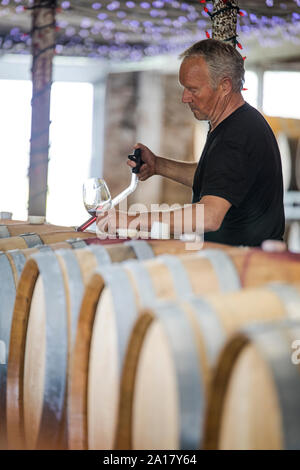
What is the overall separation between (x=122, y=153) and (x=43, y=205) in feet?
19.6

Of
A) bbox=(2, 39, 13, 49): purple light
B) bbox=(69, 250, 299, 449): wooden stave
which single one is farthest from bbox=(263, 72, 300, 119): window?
bbox=(69, 250, 299, 449): wooden stave

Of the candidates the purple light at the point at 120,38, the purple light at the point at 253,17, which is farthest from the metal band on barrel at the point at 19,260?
the purple light at the point at 120,38

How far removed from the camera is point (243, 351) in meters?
0.97

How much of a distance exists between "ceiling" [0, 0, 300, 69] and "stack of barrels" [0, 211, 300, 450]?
522cm

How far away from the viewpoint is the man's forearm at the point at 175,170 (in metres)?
3.06

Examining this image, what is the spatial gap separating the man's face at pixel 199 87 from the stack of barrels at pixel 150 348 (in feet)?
2.87

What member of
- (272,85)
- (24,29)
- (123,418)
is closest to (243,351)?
(123,418)

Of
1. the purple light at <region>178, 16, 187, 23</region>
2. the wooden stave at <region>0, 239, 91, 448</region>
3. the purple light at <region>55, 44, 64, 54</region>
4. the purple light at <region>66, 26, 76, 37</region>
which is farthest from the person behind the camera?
the purple light at <region>55, 44, 64, 54</region>

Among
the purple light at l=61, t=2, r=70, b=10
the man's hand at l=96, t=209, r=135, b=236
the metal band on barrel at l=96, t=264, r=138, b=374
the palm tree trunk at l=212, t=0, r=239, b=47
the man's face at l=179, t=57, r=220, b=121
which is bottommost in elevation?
the metal band on barrel at l=96, t=264, r=138, b=374

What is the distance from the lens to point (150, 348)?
118 cm

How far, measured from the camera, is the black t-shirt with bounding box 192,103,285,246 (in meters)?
2.24

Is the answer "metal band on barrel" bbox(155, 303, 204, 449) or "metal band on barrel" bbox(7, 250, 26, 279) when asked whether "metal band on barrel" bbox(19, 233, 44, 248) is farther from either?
"metal band on barrel" bbox(155, 303, 204, 449)

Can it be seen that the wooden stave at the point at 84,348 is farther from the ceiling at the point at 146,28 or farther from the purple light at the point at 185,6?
the purple light at the point at 185,6
